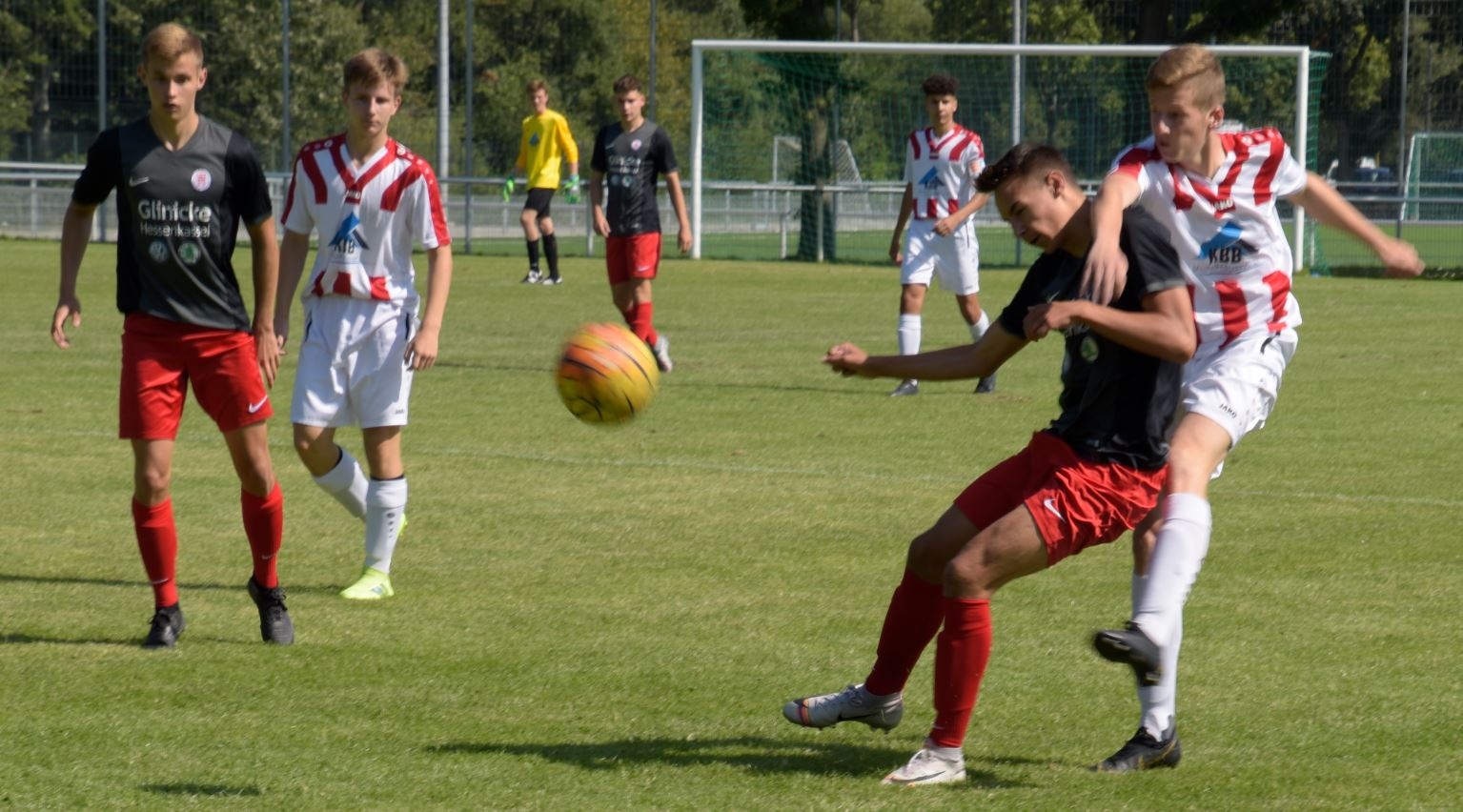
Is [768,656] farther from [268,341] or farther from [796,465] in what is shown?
[796,465]

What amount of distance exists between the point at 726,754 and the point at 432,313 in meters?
2.31

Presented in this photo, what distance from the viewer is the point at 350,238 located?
265 inches

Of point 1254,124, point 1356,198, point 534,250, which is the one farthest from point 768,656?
point 1356,198

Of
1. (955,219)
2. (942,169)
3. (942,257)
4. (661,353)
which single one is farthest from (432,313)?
(661,353)

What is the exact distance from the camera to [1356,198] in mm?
30578

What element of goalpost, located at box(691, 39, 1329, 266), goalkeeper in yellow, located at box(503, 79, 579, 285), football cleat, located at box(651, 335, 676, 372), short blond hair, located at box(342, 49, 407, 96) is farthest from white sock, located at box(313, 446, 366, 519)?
goalpost, located at box(691, 39, 1329, 266)

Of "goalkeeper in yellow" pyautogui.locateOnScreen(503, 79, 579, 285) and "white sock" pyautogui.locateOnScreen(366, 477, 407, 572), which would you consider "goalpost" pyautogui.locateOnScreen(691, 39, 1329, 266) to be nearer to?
"goalkeeper in yellow" pyautogui.locateOnScreen(503, 79, 579, 285)

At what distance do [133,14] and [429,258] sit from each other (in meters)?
28.9

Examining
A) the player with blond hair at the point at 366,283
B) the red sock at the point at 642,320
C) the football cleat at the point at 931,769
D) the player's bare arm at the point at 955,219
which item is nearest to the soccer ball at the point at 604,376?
the player with blond hair at the point at 366,283

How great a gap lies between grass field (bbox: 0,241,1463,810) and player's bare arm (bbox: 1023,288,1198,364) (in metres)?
1.09

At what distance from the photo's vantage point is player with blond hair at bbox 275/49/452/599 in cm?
671

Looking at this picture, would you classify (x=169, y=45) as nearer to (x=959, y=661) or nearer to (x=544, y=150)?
(x=959, y=661)

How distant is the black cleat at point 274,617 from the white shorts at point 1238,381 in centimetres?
292

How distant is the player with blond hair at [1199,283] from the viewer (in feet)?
15.3
